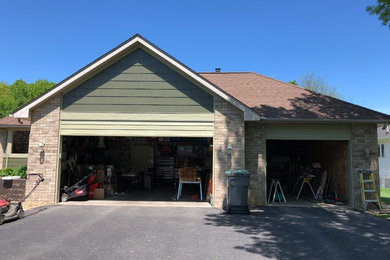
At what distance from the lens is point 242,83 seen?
1486cm

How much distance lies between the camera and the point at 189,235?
668 cm

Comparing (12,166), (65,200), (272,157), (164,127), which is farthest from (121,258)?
(272,157)

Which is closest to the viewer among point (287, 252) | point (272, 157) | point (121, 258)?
point (121, 258)

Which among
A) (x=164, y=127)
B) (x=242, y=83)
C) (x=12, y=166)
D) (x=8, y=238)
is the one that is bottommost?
(x=8, y=238)

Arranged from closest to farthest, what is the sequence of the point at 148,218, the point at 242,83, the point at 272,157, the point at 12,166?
the point at 148,218
the point at 12,166
the point at 242,83
the point at 272,157

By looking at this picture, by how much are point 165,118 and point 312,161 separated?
348 inches

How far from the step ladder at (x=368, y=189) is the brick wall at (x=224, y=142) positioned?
4.52m

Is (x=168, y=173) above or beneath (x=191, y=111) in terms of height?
beneath

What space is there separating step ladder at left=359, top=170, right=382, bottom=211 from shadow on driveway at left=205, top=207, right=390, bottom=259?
1037mm

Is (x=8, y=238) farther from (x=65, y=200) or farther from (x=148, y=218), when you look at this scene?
(x=65, y=200)

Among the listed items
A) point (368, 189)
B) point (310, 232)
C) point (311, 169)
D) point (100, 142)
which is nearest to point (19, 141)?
point (100, 142)

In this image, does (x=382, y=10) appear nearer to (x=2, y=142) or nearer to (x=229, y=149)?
(x=229, y=149)

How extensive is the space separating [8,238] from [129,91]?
5.94 meters

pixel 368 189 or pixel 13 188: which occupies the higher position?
pixel 368 189
